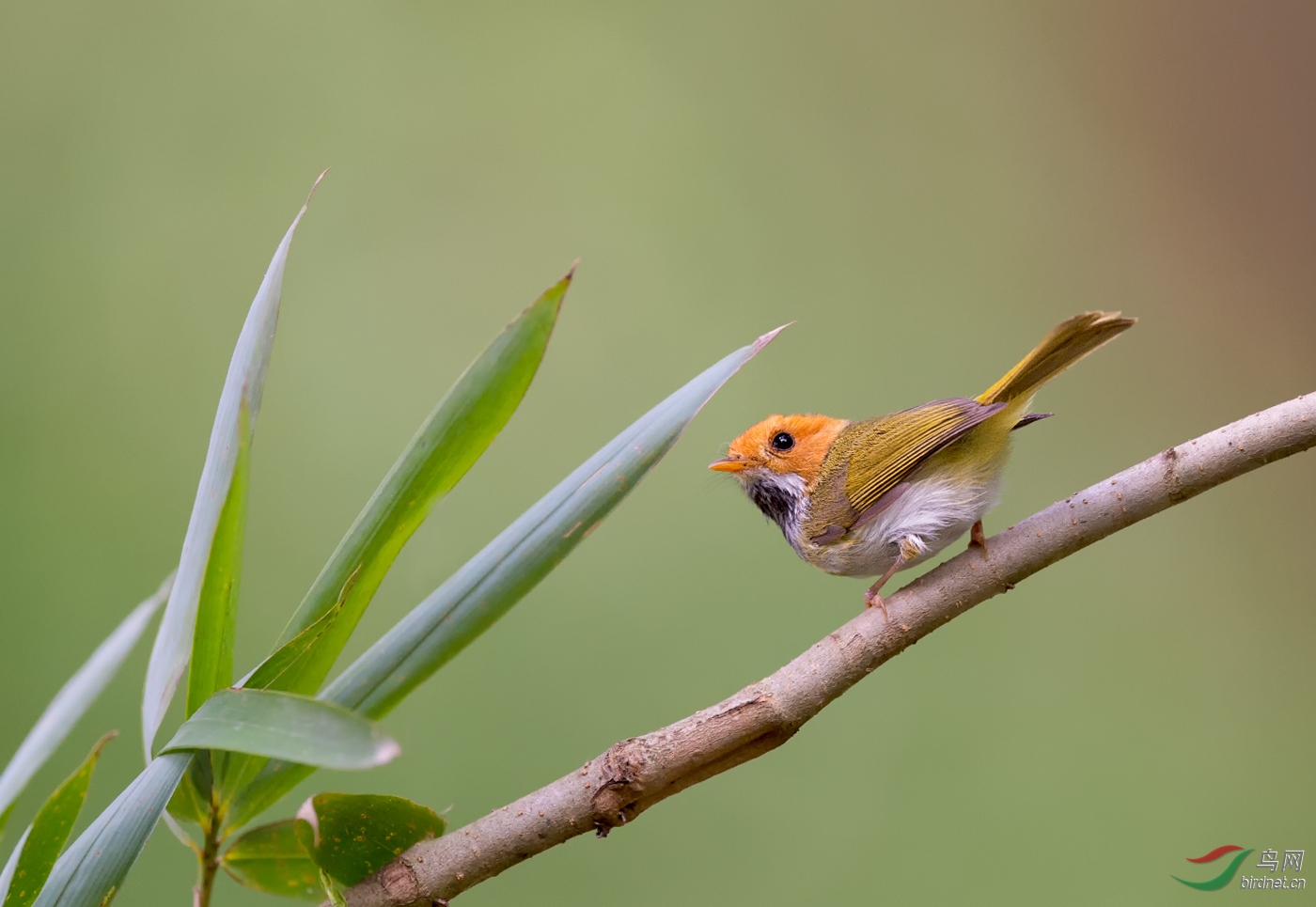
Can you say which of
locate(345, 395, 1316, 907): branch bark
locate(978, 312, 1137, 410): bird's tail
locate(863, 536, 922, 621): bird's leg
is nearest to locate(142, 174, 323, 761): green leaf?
locate(345, 395, 1316, 907): branch bark

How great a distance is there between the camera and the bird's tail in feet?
4.05

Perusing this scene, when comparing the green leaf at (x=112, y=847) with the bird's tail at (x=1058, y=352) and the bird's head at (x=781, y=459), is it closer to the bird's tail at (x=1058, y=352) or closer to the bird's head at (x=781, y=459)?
the bird's head at (x=781, y=459)

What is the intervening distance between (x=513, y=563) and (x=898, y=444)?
0.70 m

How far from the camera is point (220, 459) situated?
3.08ft

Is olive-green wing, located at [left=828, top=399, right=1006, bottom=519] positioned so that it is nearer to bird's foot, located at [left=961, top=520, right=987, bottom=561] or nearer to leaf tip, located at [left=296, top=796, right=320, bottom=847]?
bird's foot, located at [left=961, top=520, right=987, bottom=561]

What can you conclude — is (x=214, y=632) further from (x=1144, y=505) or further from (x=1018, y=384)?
(x=1018, y=384)

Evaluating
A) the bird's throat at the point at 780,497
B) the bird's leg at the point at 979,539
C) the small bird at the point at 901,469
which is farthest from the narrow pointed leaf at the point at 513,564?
the bird's throat at the point at 780,497

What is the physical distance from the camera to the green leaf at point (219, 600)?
0.90m

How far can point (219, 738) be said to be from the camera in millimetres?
775

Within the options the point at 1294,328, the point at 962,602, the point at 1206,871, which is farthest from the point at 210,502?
the point at 1294,328

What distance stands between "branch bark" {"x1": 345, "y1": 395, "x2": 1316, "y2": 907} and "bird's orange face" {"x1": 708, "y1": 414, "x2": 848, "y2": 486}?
1.86 feet

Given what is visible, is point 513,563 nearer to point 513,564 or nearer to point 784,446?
point 513,564

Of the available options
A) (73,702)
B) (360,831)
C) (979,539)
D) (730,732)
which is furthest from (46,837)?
(979,539)

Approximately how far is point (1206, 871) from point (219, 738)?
215 cm
